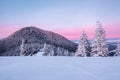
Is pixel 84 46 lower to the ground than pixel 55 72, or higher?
higher

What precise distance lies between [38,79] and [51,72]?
943 millimetres

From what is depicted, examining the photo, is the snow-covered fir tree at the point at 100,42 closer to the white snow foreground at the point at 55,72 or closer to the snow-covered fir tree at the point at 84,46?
the snow-covered fir tree at the point at 84,46

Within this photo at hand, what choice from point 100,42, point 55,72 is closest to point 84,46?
point 100,42

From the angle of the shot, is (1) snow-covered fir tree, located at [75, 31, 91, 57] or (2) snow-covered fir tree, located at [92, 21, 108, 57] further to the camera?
(1) snow-covered fir tree, located at [75, 31, 91, 57]

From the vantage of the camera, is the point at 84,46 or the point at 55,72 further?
the point at 84,46

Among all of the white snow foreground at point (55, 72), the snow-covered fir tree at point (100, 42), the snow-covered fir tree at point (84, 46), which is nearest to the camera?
the white snow foreground at point (55, 72)

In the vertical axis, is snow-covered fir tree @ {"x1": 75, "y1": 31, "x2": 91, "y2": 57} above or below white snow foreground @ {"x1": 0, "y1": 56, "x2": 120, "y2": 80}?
above

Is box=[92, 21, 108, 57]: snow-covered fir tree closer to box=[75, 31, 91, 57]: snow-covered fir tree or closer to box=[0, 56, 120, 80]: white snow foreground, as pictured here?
box=[75, 31, 91, 57]: snow-covered fir tree

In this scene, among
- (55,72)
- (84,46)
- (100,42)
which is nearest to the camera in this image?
(55,72)

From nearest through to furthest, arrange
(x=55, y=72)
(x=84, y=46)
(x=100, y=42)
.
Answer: (x=55, y=72)
(x=100, y=42)
(x=84, y=46)

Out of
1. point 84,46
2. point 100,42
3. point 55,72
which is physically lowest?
point 55,72

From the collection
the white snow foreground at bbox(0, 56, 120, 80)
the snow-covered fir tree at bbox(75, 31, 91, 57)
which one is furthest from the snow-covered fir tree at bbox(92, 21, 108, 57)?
the white snow foreground at bbox(0, 56, 120, 80)

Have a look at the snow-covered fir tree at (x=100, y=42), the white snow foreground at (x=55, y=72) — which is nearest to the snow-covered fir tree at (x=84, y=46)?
the snow-covered fir tree at (x=100, y=42)

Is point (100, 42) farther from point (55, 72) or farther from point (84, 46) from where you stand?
point (55, 72)
